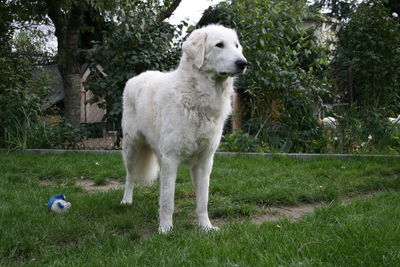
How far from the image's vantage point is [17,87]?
7918 millimetres

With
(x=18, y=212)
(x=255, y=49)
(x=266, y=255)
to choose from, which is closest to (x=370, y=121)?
(x=255, y=49)

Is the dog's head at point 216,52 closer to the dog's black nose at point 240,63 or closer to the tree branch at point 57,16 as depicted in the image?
the dog's black nose at point 240,63

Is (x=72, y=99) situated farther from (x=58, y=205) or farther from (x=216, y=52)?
(x=216, y=52)

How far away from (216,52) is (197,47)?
16cm

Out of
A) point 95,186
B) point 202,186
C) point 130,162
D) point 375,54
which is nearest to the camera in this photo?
point 202,186

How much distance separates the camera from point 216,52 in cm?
299

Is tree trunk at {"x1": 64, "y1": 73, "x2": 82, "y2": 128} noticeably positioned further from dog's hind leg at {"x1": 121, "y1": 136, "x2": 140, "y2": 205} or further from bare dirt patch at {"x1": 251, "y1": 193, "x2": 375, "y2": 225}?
bare dirt patch at {"x1": 251, "y1": 193, "x2": 375, "y2": 225}

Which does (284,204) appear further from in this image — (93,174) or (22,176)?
(22,176)

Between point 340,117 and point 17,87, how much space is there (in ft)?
20.7

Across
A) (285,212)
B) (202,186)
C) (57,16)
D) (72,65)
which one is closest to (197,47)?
(202,186)

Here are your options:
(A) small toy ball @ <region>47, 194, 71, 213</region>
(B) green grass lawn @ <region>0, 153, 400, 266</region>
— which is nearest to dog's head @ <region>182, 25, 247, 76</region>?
(B) green grass lawn @ <region>0, 153, 400, 266</region>

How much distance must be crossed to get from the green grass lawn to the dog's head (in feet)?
3.87

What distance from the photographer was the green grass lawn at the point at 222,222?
2.23 m

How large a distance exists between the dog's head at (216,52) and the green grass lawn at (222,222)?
1181 millimetres
